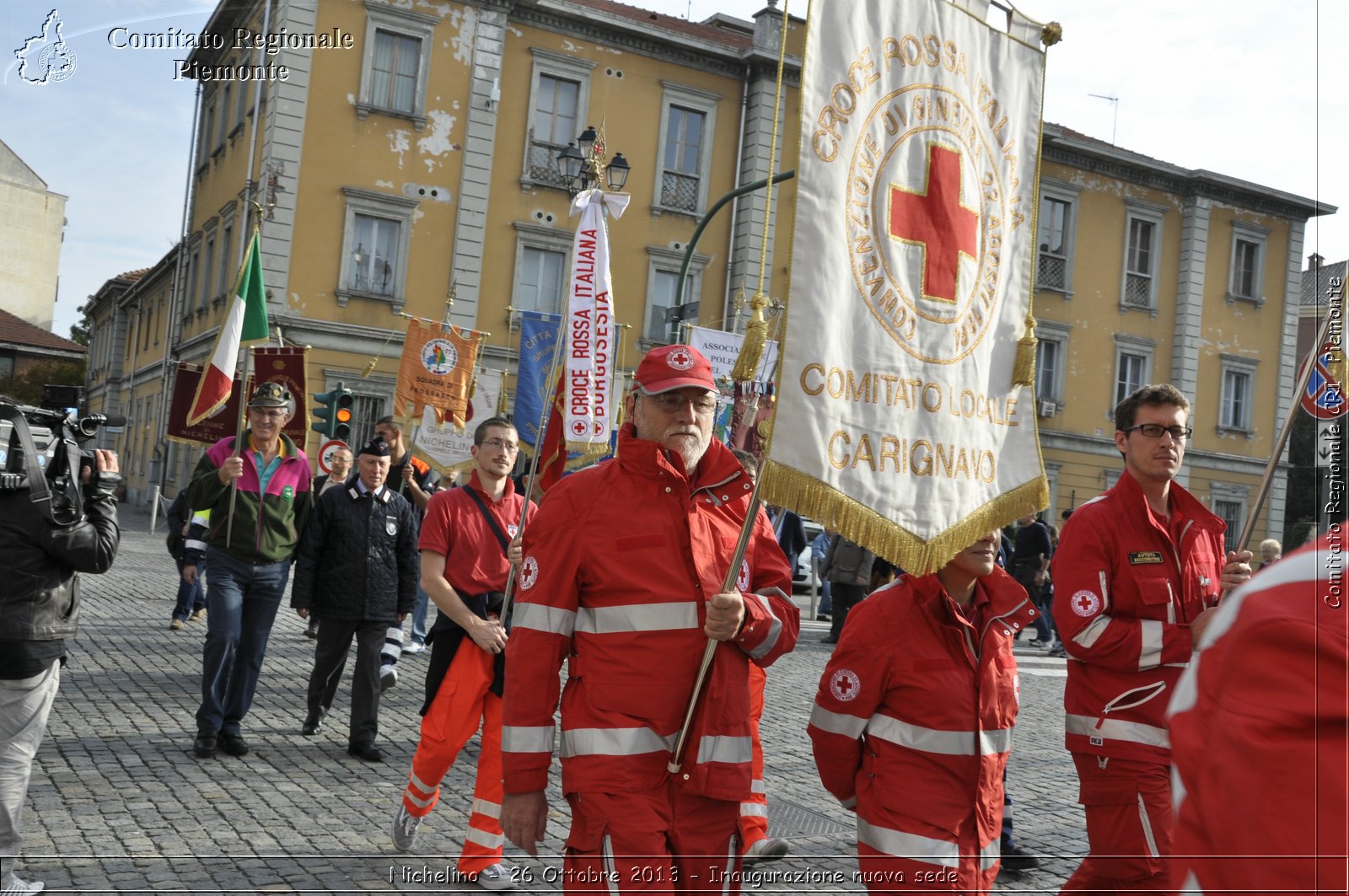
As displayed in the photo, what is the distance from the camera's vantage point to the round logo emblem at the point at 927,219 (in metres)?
3.06

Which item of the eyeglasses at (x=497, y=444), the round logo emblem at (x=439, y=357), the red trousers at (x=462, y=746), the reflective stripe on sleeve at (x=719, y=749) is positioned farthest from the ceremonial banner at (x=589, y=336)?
the round logo emblem at (x=439, y=357)

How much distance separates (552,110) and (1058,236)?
16108 millimetres

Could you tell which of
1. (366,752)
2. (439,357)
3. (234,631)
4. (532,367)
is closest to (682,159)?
(439,357)

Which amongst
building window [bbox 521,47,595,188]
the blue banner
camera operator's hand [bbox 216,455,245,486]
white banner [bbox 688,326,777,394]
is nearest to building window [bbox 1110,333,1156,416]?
building window [bbox 521,47,595,188]

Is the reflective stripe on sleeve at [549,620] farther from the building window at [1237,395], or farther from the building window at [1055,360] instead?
the building window at [1237,395]

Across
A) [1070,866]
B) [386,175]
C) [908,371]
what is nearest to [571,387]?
[1070,866]

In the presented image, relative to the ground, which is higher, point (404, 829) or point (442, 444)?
point (442, 444)

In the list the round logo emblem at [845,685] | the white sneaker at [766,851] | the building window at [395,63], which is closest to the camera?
the round logo emblem at [845,685]

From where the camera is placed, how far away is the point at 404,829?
5.44 metres

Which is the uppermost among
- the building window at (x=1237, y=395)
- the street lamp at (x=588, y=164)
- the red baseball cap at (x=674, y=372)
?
the building window at (x=1237, y=395)

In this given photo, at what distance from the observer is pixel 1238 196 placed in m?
38.1

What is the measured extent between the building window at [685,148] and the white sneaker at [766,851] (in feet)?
85.2

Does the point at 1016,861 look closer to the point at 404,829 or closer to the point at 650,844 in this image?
the point at 404,829

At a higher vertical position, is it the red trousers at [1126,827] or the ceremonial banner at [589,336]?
the ceremonial banner at [589,336]
